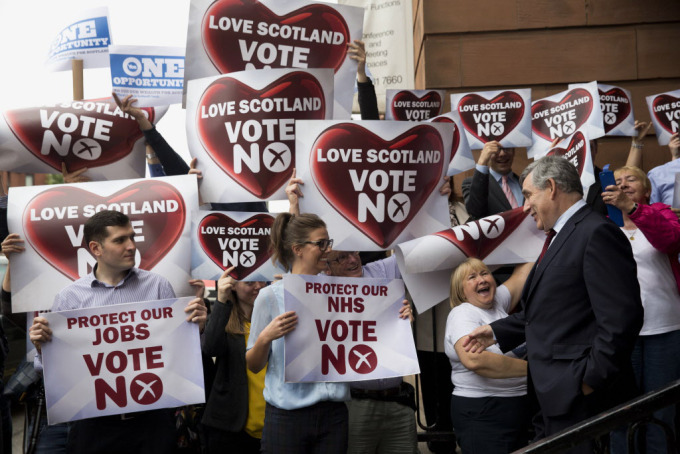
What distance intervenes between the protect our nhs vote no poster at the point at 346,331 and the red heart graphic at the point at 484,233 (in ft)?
2.30

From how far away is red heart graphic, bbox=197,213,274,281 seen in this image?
5008 millimetres

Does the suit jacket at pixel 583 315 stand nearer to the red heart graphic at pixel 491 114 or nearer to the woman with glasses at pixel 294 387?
the woman with glasses at pixel 294 387

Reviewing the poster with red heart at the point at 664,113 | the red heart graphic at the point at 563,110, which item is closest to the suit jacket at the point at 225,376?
the red heart graphic at the point at 563,110

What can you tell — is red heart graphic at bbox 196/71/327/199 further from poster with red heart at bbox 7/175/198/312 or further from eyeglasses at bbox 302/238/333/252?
eyeglasses at bbox 302/238/333/252

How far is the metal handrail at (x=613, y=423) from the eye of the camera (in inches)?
115

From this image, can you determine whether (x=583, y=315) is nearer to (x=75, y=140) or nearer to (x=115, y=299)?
(x=115, y=299)

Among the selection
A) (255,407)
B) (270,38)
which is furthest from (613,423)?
(270,38)

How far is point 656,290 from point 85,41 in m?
5.06

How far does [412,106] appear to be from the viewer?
6582 millimetres

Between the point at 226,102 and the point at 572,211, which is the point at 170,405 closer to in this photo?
the point at 226,102

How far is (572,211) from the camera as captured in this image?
3838 millimetres

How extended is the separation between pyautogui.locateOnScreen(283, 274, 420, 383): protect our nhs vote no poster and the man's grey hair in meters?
0.98

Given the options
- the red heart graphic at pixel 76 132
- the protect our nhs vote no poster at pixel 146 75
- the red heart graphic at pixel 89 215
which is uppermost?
the protect our nhs vote no poster at pixel 146 75

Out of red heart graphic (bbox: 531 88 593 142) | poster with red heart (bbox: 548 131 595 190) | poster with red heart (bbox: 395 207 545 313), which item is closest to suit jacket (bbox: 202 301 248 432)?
poster with red heart (bbox: 395 207 545 313)
